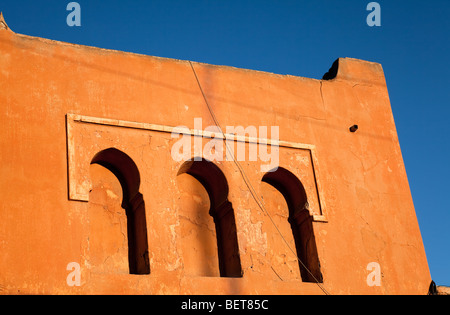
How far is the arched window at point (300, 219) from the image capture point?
830 cm

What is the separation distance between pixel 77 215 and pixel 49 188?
0.37m

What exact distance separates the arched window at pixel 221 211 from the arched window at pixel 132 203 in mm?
603

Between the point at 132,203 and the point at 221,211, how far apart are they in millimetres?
1013

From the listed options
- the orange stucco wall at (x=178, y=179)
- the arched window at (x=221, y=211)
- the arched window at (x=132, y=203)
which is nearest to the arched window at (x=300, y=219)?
the orange stucco wall at (x=178, y=179)

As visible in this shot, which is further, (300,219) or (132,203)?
(300,219)

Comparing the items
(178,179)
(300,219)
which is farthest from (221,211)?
(300,219)

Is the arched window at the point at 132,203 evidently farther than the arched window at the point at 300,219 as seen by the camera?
No

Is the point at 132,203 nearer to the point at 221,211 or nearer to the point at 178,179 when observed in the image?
the point at 178,179

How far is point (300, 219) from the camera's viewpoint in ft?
28.2

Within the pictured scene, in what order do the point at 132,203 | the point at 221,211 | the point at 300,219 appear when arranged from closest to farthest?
1. the point at 132,203
2. the point at 221,211
3. the point at 300,219

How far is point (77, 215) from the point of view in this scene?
7234 millimetres

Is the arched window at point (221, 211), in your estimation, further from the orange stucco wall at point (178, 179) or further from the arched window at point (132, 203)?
the arched window at point (132, 203)

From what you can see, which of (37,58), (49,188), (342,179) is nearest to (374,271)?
(342,179)

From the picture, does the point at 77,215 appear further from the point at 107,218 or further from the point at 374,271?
the point at 374,271
